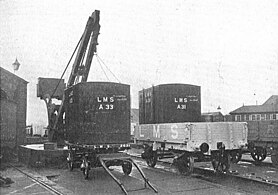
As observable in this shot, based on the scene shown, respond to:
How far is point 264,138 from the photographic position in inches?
550

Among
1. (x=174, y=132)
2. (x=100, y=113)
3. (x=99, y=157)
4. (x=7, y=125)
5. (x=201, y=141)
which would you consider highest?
(x=100, y=113)

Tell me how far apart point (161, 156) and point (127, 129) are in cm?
253

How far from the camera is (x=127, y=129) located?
12.1 meters

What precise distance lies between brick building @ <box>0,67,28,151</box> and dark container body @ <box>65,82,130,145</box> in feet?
13.0

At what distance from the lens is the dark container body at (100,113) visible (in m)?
11.6

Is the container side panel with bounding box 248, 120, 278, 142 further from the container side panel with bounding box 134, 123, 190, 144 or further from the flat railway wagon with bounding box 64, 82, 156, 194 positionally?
the flat railway wagon with bounding box 64, 82, 156, 194

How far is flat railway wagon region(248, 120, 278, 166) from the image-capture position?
13.6 m

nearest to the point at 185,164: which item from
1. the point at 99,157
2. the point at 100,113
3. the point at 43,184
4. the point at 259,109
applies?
the point at 99,157

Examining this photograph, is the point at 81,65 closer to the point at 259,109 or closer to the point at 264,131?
the point at 264,131

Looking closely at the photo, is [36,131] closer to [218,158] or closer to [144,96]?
[144,96]

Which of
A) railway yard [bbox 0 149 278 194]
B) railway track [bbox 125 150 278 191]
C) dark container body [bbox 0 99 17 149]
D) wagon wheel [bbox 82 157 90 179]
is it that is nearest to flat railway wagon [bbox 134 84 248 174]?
railway track [bbox 125 150 278 191]

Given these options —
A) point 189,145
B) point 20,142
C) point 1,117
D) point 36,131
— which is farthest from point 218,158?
point 36,131

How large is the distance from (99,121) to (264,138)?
7.52 metres

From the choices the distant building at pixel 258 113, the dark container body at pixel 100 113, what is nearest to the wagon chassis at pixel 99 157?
the dark container body at pixel 100 113
